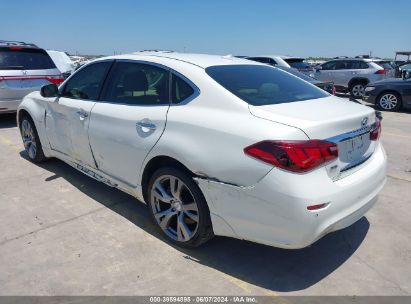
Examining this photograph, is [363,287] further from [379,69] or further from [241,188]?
[379,69]

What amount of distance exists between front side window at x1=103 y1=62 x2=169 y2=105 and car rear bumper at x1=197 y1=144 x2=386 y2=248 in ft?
3.29

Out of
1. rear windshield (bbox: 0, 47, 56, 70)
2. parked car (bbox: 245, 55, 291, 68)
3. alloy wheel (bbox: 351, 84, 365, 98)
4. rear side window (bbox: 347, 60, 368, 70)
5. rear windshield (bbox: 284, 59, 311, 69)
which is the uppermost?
rear windshield (bbox: 0, 47, 56, 70)

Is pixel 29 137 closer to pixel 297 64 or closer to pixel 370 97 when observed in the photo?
pixel 370 97

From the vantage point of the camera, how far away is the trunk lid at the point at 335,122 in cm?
263

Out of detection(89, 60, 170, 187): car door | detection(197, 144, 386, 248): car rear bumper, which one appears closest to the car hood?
detection(197, 144, 386, 248): car rear bumper

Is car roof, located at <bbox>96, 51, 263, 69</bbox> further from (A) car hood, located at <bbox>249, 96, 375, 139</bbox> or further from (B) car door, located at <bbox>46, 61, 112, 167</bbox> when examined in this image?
(A) car hood, located at <bbox>249, 96, 375, 139</bbox>

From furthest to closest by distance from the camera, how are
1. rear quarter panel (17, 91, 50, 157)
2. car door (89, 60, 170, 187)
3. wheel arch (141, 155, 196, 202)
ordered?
1. rear quarter panel (17, 91, 50, 157)
2. car door (89, 60, 170, 187)
3. wheel arch (141, 155, 196, 202)

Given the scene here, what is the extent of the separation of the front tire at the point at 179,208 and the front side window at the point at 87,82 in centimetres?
135

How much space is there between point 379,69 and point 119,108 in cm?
1396

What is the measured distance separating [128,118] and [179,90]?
0.59 m

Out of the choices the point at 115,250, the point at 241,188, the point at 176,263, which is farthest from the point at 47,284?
the point at 241,188

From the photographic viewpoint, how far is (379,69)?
14945 millimetres

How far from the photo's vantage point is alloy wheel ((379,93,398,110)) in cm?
1147

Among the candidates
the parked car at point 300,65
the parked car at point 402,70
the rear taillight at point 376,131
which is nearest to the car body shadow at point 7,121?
the rear taillight at point 376,131
